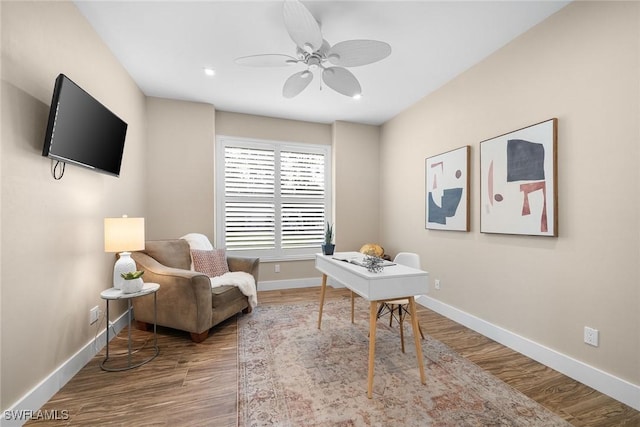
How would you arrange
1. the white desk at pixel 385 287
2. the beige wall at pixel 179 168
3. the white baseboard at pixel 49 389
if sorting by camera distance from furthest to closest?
1. the beige wall at pixel 179 168
2. the white desk at pixel 385 287
3. the white baseboard at pixel 49 389

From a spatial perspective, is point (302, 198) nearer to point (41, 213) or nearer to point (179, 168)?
point (179, 168)

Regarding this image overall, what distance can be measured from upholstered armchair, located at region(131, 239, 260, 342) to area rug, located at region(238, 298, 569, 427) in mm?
380

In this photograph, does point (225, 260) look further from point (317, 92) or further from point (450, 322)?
point (450, 322)

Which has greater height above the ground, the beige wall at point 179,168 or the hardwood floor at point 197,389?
the beige wall at point 179,168

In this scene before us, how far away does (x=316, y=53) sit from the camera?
2115mm

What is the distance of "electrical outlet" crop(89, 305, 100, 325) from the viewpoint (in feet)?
7.33

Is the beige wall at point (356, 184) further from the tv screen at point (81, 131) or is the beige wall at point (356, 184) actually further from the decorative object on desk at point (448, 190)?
the tv screen at point (81, 131)

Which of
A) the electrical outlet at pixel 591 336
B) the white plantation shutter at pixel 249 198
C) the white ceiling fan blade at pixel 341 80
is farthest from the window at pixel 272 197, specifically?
the electrical outlet at pixel 591 336

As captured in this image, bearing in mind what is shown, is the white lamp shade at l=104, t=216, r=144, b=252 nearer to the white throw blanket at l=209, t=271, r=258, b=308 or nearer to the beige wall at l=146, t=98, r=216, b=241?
the white throw blanket at l=209, t=271, r=258, b=308

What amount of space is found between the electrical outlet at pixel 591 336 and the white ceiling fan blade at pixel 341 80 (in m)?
2.54

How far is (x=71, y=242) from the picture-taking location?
2004 mm

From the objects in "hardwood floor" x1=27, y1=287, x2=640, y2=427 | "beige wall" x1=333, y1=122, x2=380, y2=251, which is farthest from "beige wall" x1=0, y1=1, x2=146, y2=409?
"beige wall" x1=333, y1=122, x2=380, y2=251

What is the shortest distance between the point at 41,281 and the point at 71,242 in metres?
0.39

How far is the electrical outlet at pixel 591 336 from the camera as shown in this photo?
1865 mm
